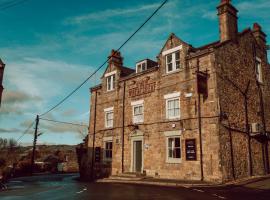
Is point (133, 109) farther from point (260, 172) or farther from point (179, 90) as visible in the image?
point (260, 172)

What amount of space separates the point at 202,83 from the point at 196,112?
190 cm

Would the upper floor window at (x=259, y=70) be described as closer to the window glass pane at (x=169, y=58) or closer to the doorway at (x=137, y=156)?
the window glass pane at (x=169, y=58)

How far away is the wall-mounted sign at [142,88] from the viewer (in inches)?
799

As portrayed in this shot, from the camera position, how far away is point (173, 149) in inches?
701

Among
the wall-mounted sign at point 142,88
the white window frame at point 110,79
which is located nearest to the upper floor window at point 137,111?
the wall-mounted sign at point 142,88

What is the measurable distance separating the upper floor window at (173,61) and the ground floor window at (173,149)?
195 inches

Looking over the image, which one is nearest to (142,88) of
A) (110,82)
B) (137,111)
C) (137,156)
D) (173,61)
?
(137,111)

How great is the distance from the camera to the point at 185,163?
16.7 meters

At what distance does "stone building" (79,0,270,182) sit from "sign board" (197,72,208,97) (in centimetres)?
6

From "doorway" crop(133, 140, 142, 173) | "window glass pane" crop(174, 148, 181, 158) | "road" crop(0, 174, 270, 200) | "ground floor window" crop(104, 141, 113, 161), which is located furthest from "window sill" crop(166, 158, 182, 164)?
"ground floor window" crop(104, 141, 113, 161)

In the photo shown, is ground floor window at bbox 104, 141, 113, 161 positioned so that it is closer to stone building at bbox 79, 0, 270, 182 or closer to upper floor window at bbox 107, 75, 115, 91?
stone building at bbox 79, 0, 270, 182

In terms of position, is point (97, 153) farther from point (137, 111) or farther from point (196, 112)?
point (196, 112)

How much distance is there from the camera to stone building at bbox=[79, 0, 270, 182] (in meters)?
16.1

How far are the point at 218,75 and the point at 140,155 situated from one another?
8461 mm
